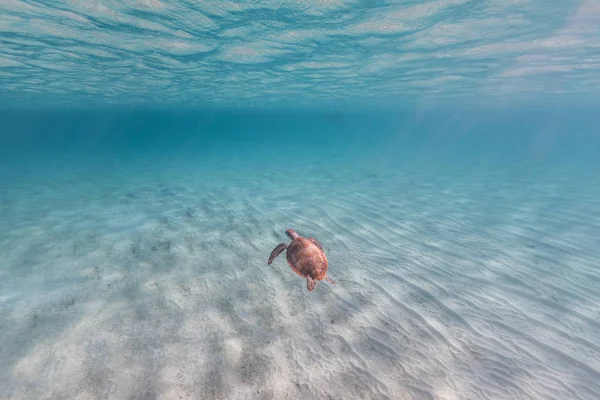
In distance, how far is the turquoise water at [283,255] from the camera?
13.4 ft

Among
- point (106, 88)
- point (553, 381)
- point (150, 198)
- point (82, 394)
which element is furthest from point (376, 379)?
point (106, 88)

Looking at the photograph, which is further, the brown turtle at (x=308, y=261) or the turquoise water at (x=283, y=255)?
the brown turtle at (x=308, y=261)

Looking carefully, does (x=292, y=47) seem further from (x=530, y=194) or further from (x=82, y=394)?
(x=82, y=394)

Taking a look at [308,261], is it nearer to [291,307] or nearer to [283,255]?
[291,307]

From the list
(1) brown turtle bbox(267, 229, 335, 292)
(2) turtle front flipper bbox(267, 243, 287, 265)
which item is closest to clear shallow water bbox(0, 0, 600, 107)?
(2) turtle front flipper bbox(267, 243, 287, 265)

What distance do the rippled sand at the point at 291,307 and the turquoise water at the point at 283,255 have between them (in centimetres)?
4

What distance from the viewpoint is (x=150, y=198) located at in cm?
1359

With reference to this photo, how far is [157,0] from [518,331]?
14759mm

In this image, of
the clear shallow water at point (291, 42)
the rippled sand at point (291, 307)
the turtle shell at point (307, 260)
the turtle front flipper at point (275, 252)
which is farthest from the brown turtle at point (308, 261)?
the clear shallow water at point (291, 42)

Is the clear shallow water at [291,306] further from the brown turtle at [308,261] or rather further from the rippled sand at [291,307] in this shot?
the brown turtle at [308,261]

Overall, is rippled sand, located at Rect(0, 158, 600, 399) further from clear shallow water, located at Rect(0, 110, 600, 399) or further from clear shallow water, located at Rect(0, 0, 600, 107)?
clear shallow water, located at Rect(0, 0, 600, 107)

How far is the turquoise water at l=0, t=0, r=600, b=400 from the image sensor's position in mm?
4098

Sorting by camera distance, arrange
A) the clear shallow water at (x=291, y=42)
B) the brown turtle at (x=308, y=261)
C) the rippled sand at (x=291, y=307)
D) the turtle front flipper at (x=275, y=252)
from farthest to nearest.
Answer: the clear shallow water at (x=291, y=42), the turtle front flipper at (x=275, y=252), the brown turtle at (x=308, y=261), the rippled sand at (x=291, y=307)

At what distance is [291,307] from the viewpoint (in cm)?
551
